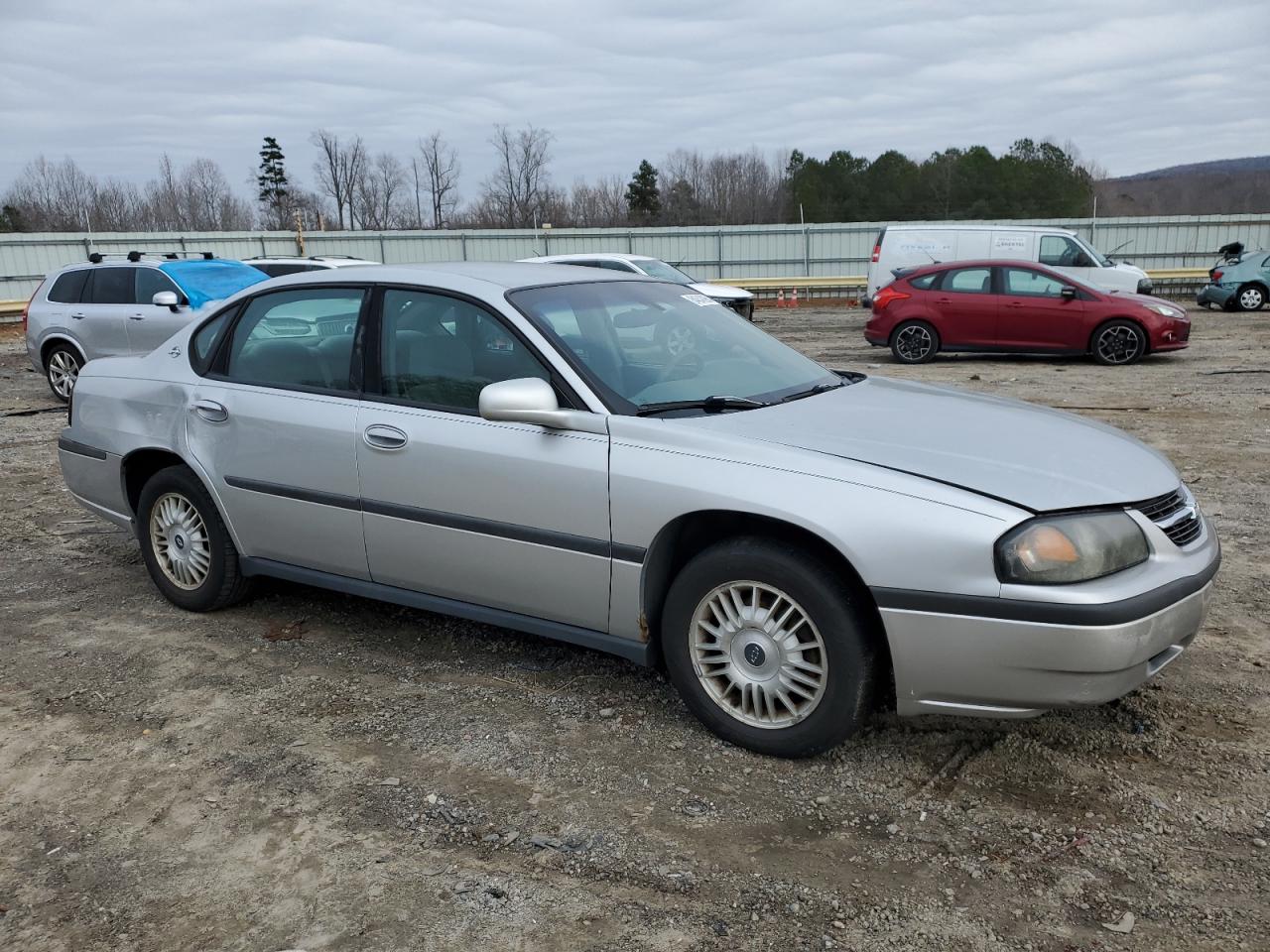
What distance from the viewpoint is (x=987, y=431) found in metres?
3.55

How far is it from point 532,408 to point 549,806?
4.25 ft

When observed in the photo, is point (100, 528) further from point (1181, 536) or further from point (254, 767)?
point (1181, 536)

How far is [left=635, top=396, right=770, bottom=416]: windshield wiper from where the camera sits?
3.57 m

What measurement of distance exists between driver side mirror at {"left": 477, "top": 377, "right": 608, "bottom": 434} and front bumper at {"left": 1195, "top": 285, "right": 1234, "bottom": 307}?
23.7m

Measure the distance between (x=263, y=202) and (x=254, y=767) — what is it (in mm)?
86037

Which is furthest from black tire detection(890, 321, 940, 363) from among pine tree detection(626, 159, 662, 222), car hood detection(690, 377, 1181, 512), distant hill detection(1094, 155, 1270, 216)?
pine tree detection(626, 159, 662, 222)

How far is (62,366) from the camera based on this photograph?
12422 mm

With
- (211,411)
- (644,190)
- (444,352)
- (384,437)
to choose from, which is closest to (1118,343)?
(444,352)

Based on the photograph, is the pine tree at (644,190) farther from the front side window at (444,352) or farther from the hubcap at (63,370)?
the front side window at (444,352)

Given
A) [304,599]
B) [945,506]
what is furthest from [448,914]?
[304,599]

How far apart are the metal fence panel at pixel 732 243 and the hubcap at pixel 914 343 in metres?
17.6

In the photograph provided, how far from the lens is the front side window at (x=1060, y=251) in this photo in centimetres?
1939

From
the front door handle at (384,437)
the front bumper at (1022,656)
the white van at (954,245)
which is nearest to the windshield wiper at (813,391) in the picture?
the front bumper at (1022,656)

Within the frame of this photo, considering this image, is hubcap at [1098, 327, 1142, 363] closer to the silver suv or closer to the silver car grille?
the silver suv
